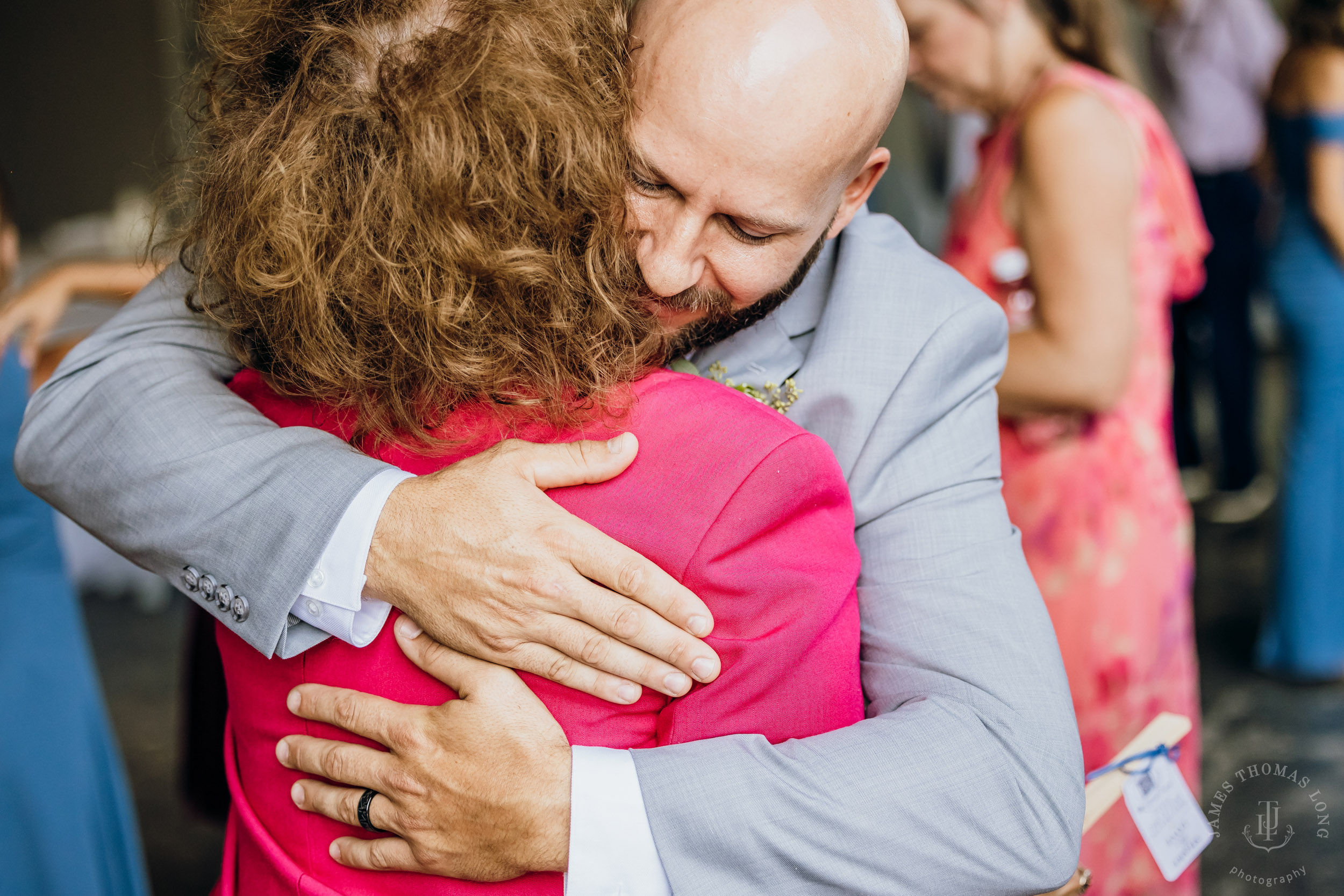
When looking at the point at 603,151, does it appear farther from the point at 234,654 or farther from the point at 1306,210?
the point at 1306,210

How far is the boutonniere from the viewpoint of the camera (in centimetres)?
117

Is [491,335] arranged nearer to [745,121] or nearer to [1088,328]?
[745,121]

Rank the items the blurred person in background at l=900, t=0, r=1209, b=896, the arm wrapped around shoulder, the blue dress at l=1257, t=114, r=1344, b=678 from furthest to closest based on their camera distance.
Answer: the blue dress at l=1257, t=114, r=1344, b=678 → the blurred person in background at l=900, t=0, r=1209, b=896 → the arm wrapped around shoulder

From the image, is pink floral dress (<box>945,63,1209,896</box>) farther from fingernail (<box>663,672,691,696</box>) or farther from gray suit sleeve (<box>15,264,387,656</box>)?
gray suit sleeve (<box>15,264,387,656</box>)

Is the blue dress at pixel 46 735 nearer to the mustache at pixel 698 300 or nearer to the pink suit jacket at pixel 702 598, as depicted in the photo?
the pink suit jacket at pixel 702 598

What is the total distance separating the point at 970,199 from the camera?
207 centimetres

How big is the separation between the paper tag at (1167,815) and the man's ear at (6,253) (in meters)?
2.66

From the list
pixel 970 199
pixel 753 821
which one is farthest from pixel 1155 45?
pixel 753 821

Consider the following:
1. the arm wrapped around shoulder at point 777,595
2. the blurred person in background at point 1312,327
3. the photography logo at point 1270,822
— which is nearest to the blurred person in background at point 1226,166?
the blurred person in background at point 1312,327

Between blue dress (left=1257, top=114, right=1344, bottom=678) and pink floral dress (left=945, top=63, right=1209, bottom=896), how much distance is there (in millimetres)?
1452

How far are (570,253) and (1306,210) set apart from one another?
3089 millimetres

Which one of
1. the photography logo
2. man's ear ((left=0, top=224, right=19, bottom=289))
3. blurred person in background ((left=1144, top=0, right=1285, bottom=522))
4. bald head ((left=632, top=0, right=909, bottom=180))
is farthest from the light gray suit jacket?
blurred person in background ((left=1144, top=0, right=1285, bottom=522))

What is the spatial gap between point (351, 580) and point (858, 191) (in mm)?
764

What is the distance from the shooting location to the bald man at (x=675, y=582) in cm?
91
